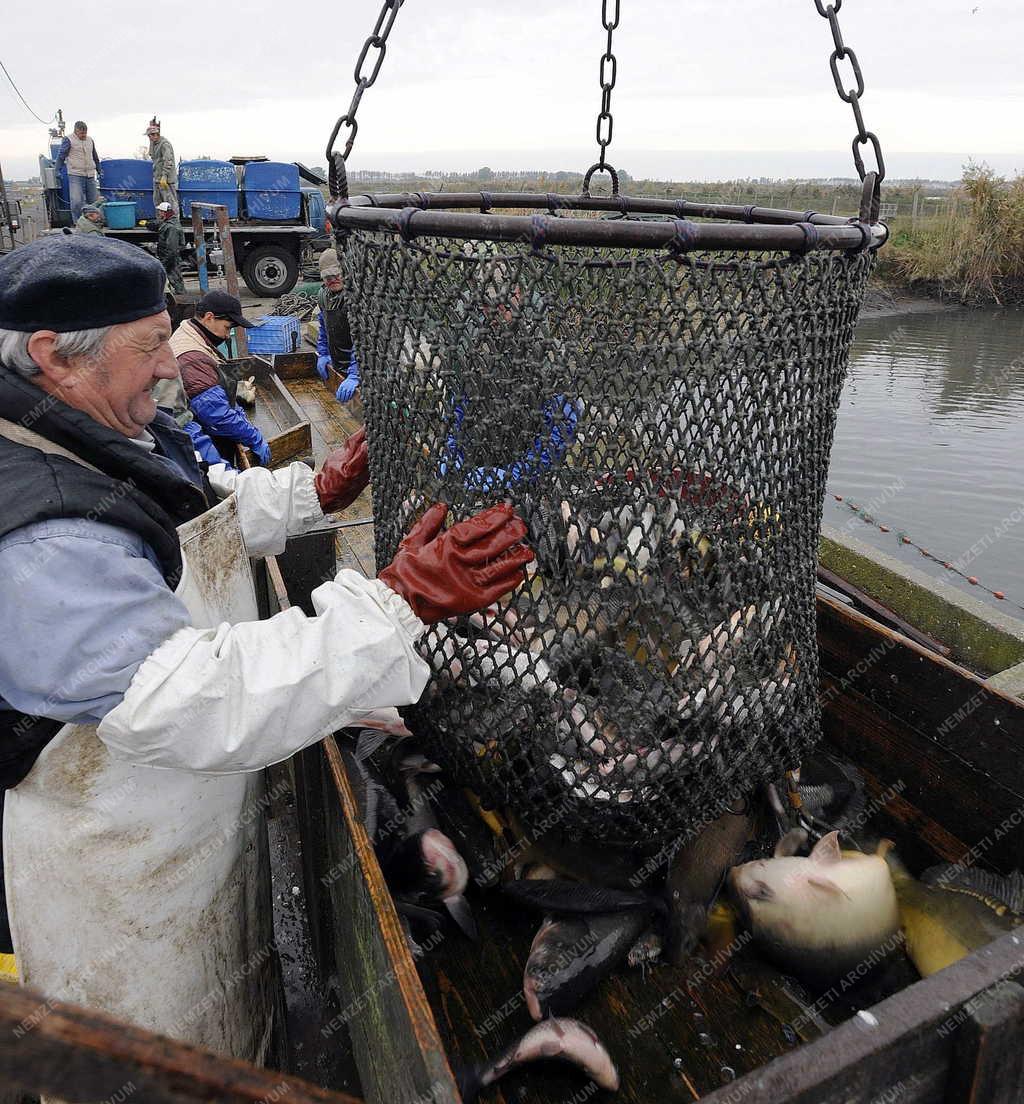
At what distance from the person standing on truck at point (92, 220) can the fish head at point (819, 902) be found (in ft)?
44.4

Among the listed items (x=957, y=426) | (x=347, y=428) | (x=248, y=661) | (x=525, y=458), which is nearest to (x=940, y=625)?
(x=525, y=458)

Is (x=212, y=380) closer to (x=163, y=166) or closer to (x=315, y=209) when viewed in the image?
(x=163, y=166)

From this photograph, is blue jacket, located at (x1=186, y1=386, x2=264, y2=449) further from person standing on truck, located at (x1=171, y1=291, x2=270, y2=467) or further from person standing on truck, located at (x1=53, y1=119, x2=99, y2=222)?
person standing on truck, located at (x1=53, y1=119, x2=99, y2=222)

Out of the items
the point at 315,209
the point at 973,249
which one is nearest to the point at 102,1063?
the point at 315,209

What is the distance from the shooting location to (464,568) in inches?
63.7

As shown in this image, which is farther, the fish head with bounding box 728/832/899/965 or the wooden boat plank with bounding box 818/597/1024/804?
the wooden boat plank with bounding box 818/597/1024/804

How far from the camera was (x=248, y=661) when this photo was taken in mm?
1425

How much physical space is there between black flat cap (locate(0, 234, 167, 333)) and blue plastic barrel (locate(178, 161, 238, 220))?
54.8 feet

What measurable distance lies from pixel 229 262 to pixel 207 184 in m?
9.01

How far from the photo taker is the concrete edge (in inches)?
156

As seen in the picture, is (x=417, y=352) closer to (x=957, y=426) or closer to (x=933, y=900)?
(x=933, y=900)

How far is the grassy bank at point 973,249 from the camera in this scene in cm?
2095

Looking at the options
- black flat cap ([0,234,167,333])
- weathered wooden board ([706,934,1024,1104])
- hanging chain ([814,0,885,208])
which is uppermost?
hanging chain ([814,0,885,208])

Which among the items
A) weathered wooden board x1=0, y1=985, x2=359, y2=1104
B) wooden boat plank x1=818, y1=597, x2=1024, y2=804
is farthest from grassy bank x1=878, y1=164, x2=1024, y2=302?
weathered wooden board x1=0, y1=985, x2=359, y2=1104
